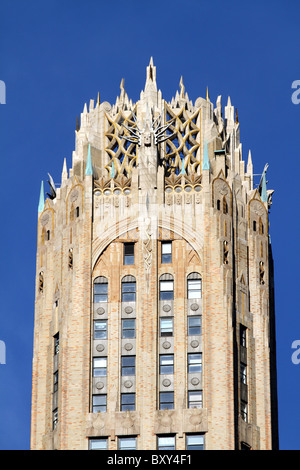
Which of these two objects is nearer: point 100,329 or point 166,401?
point 166,401

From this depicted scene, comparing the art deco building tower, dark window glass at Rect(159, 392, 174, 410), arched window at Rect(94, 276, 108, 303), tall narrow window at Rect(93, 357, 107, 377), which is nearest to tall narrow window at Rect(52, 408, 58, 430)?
the art deco building tower

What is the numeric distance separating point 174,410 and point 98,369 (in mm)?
5116

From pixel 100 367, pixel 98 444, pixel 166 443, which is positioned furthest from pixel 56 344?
pixel 166 443

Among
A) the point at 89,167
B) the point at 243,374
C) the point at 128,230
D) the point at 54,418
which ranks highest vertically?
the point at 89,167

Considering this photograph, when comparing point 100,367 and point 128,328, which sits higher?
point 128,328

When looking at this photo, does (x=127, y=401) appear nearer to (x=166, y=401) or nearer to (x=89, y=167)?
(x=166, y=401)

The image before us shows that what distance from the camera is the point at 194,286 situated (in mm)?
145250

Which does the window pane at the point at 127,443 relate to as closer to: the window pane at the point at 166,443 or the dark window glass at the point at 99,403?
the window pane at the point at 166,443

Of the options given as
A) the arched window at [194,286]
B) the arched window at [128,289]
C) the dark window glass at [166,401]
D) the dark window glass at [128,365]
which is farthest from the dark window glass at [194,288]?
the dark window glass at [166,401]

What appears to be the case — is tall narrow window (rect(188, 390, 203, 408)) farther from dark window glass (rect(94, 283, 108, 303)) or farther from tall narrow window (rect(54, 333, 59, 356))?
tall narrow window (rect(54, 333, 59, 356))

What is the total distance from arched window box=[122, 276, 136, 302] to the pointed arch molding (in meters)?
2.09

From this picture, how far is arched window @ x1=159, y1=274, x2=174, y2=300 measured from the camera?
14500cm

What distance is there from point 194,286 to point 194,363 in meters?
4.85
